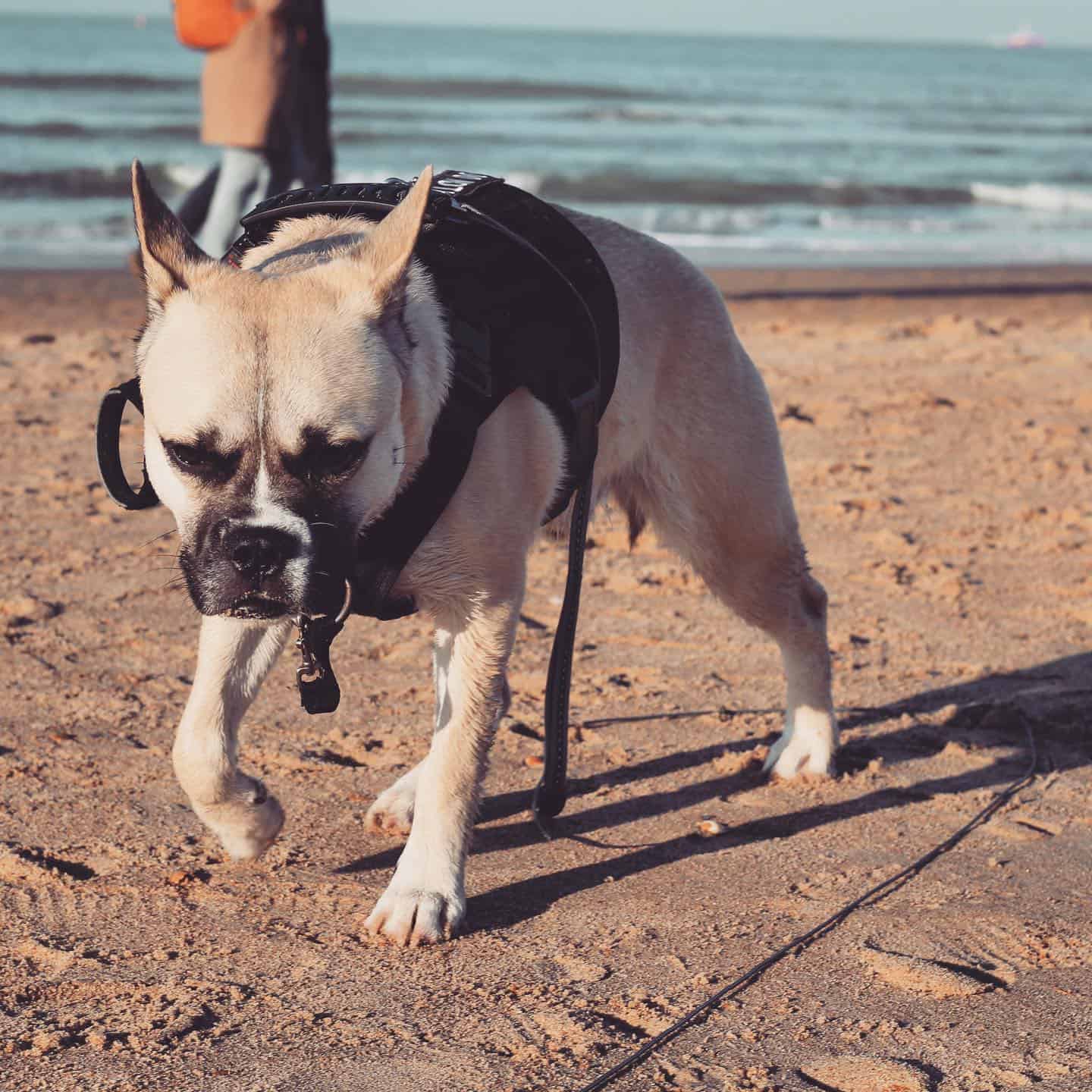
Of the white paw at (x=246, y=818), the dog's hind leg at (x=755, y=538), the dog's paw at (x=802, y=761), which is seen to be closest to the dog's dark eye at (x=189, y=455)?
the white paw at (x=246, y=818)

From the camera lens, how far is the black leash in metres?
2.74

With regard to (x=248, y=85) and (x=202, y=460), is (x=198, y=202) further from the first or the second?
(x=202, y=460)

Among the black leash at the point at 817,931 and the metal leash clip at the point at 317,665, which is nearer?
the black leash at the point at 817,931

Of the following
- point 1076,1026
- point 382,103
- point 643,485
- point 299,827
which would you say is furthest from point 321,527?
point 382,103

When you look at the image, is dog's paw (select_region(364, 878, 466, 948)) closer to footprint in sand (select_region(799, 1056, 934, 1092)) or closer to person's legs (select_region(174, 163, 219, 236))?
footprint in sand (select_region(799, 1056, 934, 1092))

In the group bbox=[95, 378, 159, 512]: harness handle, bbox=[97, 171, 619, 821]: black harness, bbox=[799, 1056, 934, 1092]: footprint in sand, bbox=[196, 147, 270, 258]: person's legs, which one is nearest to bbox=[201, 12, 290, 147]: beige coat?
bbox=[196, 147, 270, 258]: person's legs

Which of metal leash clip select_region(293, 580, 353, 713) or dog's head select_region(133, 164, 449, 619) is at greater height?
dog's head select_region(133, 164, 449, 619)

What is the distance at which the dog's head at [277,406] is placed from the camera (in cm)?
280

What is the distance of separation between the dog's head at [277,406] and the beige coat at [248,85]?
5.52 meters

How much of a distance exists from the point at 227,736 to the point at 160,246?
1.10 meters

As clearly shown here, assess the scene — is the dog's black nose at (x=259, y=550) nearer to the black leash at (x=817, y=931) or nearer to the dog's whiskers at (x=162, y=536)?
the dog's whiskers at (x=162, y=536)

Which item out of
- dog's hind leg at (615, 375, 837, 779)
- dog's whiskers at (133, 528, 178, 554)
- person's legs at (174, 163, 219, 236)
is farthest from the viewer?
person's legs at (174, 163, 219, 236)

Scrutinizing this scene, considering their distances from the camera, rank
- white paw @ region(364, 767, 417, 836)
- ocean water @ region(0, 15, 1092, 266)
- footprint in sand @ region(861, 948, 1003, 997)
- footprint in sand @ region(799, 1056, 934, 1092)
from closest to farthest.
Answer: footprint in sand @ region(799, 1056, 934, 1092) < footprint in sand @ region(861, 948, 1003, 997) < white paw @ region(364, 767, 417, 836) < ocean water @ region(0, 15, 1092, 266)

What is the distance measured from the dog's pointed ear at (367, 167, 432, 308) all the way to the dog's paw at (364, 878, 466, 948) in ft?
4.07
